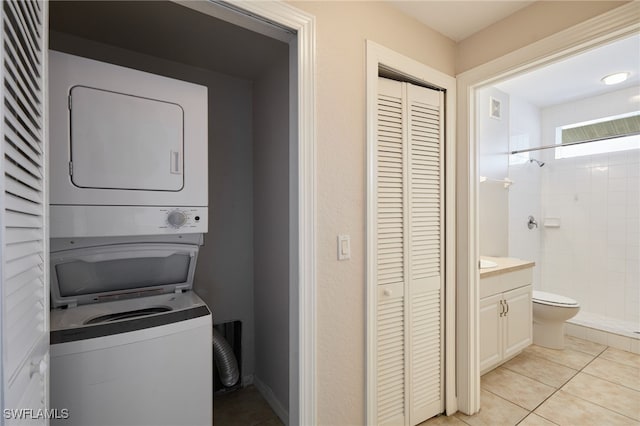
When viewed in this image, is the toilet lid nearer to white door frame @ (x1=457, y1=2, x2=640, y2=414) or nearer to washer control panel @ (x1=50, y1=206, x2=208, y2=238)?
white door frame @ (x1=457, y1=2, x2=640, y2=414)

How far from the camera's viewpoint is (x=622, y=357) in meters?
2.67

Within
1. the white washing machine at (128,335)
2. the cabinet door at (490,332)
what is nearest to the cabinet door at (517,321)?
the cabinet door at (490,332)

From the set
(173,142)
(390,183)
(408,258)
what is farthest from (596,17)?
(173,142)

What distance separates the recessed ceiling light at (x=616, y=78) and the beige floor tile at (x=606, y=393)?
264 centimetres

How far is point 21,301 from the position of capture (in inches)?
26.5

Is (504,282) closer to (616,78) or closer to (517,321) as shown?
(517,321)

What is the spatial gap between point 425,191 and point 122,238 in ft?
5.38

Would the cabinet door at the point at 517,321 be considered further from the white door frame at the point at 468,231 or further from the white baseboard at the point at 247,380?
the white baseboard at the point at 247,380

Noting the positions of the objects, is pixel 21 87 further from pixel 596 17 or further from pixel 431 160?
pixel 596 17

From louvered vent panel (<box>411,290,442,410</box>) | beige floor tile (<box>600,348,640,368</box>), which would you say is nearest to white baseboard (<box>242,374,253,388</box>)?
louvered vent panel (<box>411,290,442,410</box>)

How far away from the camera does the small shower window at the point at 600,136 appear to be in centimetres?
300

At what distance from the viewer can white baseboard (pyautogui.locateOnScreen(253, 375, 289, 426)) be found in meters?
1.93

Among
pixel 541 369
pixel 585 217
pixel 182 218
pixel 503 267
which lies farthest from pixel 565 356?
pixel 182 218

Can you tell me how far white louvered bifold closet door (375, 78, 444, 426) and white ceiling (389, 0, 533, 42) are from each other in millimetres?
374
